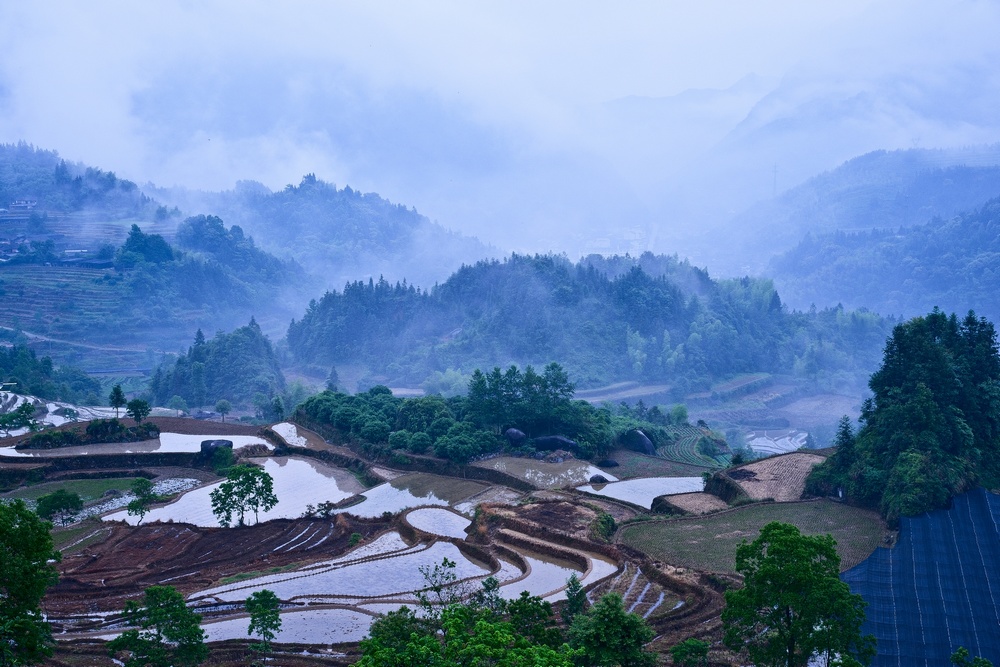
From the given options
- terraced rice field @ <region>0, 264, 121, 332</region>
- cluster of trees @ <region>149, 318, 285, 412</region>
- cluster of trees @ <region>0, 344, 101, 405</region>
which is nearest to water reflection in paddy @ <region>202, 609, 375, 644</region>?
cluster of trees @ <region>0, 344, 101, 405</region>

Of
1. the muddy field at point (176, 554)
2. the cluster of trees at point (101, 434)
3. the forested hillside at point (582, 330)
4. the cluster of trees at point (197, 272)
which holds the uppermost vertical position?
the cluster of trees at point (197, 272)

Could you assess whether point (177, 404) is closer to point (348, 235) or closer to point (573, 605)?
point (573, 605)

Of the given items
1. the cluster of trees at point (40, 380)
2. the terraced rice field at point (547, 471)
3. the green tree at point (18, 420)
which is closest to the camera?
the terraced rice field at point (547, 471)

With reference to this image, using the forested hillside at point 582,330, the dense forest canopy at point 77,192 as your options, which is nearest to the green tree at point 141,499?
A: the forested hillside at point 582,330

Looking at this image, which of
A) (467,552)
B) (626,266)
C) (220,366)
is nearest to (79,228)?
(220,366)

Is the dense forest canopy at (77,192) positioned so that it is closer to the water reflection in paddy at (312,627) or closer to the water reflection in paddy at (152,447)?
the water reflection in paddy at (152,447)

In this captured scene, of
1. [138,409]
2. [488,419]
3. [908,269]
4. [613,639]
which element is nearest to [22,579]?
[613,639]

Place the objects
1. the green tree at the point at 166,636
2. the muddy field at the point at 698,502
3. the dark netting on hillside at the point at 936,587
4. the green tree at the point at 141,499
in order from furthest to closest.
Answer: the muddy field at the point at 698,502 < the green tree at the point at 141,499 < the dark netting on hillside at the point at 936,587 < the green tree at the point at 166,636

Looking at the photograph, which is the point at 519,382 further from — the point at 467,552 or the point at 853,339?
the point at 853,339
